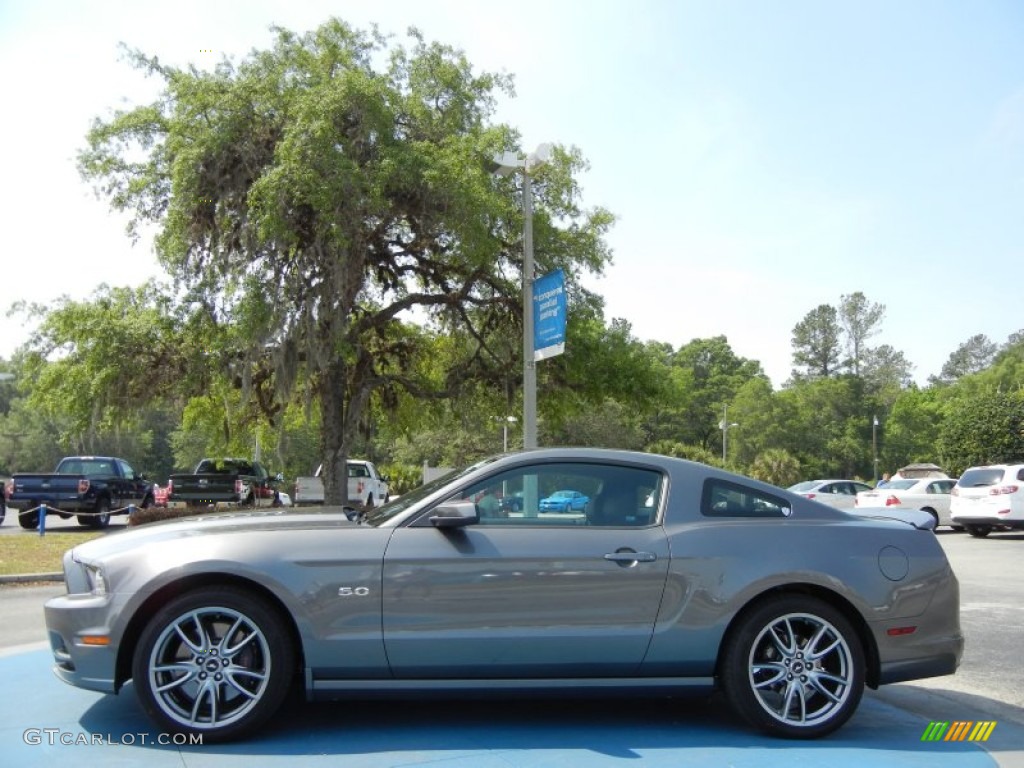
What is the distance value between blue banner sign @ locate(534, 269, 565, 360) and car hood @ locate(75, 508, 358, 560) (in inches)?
254

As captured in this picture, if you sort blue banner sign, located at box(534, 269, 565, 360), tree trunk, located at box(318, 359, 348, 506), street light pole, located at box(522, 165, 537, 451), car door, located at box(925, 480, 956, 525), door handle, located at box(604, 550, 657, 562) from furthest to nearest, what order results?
car door, located at box(925, 480, 956, 525) < tree trunk, located at box(318, 359, 348, 506) < street light pole, located at box(522, 165, 537, 451) < blue banner sign, located at box(534, 269, 565, 360) < door handle, located at box(604, 550, 657, 562)

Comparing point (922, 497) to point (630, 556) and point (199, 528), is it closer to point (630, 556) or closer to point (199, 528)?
point (630, 556)

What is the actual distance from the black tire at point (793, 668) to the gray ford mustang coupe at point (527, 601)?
0.03 feet

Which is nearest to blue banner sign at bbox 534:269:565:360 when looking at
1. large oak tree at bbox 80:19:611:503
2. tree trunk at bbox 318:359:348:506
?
large oak tree at bbox 80:19:611:503

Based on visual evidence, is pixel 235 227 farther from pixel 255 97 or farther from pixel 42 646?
pixel 42 646

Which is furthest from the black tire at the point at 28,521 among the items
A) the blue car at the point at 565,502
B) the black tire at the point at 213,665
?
the blue car at the point at 565,502

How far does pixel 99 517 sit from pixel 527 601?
65.9 feet

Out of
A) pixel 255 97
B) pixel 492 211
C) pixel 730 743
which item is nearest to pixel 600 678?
pixel 730 743

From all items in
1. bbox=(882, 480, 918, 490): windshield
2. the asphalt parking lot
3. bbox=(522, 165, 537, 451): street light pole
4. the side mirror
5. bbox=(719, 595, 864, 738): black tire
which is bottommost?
the asphalt parking lot

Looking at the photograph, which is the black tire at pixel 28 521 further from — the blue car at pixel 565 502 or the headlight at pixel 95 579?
the blue car at pixel 565 502

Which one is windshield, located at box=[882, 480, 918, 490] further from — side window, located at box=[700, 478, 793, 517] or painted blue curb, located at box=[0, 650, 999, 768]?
side window, located at box=[700, 478, 793, 517]

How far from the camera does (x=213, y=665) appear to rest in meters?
4.32

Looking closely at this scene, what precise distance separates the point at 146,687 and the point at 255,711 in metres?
0.53

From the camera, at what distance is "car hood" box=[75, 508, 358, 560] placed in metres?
4.61
